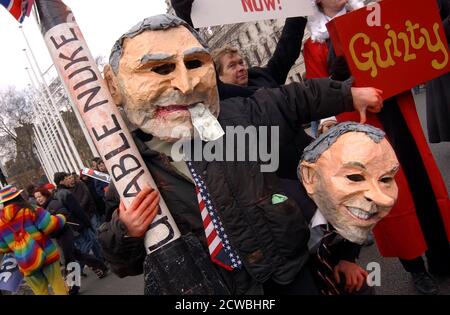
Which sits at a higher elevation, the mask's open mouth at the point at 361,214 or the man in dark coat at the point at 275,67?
the man in dark coat at the point at 275,67

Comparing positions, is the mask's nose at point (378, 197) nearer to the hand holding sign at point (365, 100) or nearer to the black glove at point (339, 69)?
→ the hand holding sign at point (365, 100)

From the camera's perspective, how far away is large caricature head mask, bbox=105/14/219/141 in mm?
1521

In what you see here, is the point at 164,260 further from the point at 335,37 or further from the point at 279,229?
the point at 335,37

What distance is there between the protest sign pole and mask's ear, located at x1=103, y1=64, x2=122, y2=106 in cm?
4

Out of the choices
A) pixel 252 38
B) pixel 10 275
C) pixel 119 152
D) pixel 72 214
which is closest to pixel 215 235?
pixel 119 152

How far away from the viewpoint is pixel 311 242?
5.95ft

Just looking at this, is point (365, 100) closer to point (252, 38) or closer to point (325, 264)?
point (325, 264)

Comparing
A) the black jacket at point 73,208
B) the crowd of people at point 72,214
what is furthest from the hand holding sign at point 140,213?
the black jacket at point 73,208

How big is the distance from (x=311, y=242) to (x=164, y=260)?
2.21 ft

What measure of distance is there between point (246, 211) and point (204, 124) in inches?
14.5

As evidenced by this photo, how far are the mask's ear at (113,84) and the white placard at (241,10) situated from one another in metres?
0.56

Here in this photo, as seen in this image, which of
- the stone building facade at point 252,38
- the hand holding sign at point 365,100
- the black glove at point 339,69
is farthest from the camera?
the stone building facade at point 252,38

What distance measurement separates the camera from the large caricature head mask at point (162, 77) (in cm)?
152
